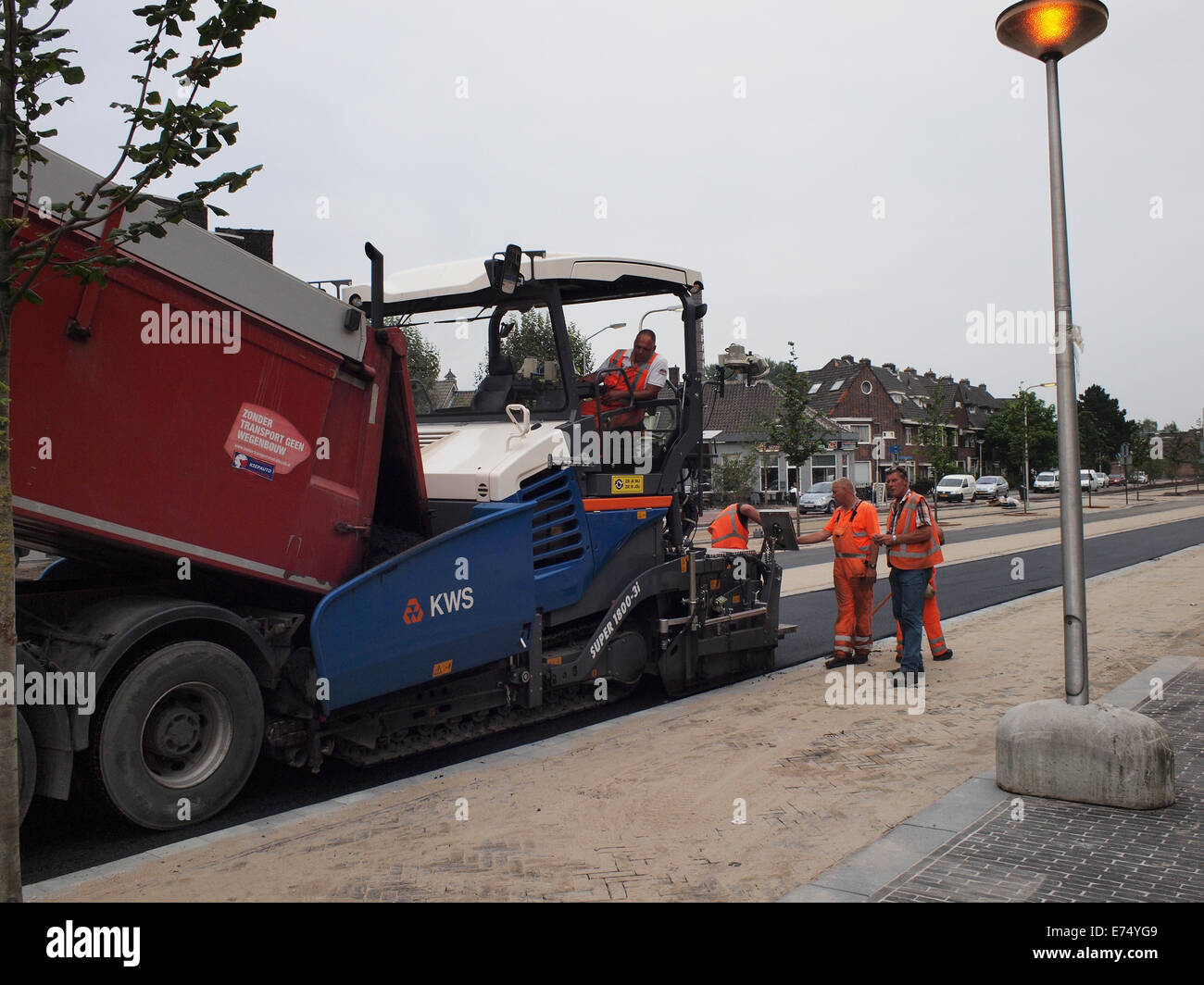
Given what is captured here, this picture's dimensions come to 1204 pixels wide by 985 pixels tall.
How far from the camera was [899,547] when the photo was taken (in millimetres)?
8672

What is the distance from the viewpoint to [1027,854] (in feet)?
14.0

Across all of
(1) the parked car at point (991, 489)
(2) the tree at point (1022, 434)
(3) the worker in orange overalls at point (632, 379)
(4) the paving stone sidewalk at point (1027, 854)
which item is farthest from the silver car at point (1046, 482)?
(4) the paving stone sidewalk at point (1027, 854)

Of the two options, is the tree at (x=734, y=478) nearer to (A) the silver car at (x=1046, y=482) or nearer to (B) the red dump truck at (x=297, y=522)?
(B) the red dump truck at (x=297, y=522)

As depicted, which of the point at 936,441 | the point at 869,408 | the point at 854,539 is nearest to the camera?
the point at 854,539

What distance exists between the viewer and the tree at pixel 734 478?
3709 cm

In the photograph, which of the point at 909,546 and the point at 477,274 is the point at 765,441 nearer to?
the point at 909,546

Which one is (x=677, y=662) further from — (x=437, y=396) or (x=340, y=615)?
(x=340, y=615)

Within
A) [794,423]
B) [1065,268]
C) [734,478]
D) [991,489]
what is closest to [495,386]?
[1065,268]

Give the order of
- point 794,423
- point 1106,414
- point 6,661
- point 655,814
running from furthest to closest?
point 1106,414, point 794,423, point 655,814, point 6,661

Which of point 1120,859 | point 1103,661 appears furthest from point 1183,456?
point 1120,859

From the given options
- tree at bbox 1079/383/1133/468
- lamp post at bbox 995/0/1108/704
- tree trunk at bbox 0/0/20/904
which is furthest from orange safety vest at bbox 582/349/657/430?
tree at bbox 1079/383/1133/468

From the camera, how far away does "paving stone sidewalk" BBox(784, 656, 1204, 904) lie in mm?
3895

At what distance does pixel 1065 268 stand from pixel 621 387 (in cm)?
319
